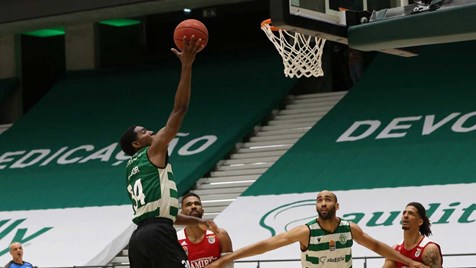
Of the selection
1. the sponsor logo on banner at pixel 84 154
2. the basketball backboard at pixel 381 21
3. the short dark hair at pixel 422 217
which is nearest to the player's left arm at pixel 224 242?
the short dark hair at pixel 422 217

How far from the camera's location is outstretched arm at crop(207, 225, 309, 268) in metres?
8.24

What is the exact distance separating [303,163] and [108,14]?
4.37 metres

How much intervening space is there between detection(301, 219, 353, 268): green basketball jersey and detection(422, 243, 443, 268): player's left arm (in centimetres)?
64

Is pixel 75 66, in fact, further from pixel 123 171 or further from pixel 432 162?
pixel 432 162

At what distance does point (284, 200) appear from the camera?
14.9 meters

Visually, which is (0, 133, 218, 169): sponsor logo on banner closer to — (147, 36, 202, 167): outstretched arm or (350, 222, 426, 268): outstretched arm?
(350, 222, 426, 268): outstretched arm

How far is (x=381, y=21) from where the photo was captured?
9375mm

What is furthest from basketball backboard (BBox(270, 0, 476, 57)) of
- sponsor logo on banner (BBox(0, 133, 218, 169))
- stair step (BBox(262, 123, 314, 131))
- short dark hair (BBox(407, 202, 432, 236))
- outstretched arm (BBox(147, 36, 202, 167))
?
sponsor logo on banner (BBox(0, 133, 218, 169))

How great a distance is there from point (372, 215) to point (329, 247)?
5.48 metres

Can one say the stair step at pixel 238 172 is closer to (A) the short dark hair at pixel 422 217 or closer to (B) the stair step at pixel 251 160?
(B) the stair step at pixel 251 160

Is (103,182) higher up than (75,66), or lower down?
lower down

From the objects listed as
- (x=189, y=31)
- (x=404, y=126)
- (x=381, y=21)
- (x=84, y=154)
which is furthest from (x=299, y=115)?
(x=189, y=31)

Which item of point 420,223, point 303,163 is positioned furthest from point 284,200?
point 420,223

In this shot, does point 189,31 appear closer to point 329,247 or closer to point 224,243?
point 329,247
